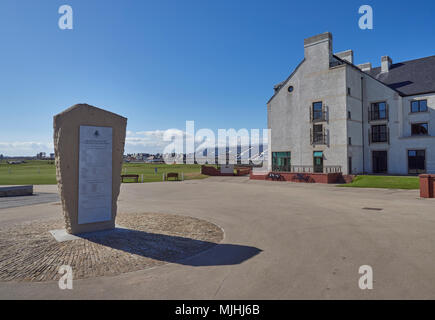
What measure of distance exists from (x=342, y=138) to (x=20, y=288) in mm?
31657

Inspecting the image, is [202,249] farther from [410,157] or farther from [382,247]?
[410,157]

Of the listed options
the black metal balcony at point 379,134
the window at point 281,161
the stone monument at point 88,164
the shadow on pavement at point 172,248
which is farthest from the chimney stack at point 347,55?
the shadow on pavement at point 172,248

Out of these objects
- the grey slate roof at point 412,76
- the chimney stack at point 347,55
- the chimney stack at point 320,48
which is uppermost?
the chimney stack at point 347,55

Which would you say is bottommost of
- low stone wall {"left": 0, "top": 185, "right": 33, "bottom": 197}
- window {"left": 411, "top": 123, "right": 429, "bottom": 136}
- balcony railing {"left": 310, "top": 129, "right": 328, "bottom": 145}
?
low stone wall {"left": 0, "top": 185, "right": 33, "bottom": 197}

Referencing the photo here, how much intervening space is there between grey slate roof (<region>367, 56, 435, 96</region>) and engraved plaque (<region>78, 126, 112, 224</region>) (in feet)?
117

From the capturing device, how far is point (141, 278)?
543 centimetres

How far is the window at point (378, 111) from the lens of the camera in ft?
109

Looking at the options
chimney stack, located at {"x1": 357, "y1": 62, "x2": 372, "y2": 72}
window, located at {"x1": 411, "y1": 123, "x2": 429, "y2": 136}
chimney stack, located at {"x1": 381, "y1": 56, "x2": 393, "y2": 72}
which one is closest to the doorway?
window, located at {"x1": 411, "y1": 123, "x2": 429, "y2": 136}

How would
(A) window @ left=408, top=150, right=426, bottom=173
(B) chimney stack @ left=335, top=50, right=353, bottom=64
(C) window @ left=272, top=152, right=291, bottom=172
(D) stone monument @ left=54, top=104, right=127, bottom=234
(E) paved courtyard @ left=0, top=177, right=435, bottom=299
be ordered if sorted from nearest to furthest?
(E) paved courtyard @ left=0, top=177, right=435, bottom=299, (D) stone monument @ left=54, top=104, right=127, bottom=234, (A) window @ left=408, top=150, right=426, bottom=173, (C) window @ left=272, top=152, right=291, bottom=172, (B) chimney stack @ left=335, top=50, right=353, bottom=64

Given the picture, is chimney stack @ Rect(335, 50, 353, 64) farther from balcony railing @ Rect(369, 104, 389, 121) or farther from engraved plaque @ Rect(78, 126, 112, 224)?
engraved plaque @ Rect(78, 126, 112, 224)

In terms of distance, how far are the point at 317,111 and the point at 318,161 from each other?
615cm

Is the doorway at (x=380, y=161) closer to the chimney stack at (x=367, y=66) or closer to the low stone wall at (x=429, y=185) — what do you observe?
the chimney stack at (x=367, y=66)

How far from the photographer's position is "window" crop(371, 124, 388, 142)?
109 feet
